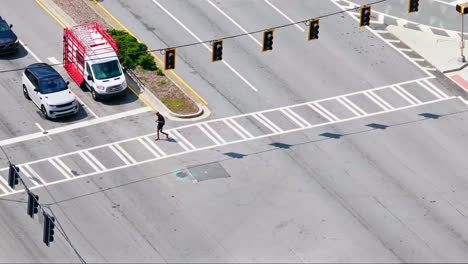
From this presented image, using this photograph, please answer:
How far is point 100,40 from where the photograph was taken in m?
59.5

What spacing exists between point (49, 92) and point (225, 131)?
9.84 m

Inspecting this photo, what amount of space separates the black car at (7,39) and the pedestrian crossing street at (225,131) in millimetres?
11133

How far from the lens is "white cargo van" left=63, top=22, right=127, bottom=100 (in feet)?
190

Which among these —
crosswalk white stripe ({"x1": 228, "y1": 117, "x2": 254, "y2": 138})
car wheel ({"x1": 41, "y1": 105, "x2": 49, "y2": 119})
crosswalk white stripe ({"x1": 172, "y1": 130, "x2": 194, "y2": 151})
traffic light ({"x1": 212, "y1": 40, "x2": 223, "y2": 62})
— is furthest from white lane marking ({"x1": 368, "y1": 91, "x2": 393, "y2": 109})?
car wheel ({"x1": 41, "y1": 105, "x2": 49, "y2": 119})

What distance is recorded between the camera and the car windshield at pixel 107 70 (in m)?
57.9

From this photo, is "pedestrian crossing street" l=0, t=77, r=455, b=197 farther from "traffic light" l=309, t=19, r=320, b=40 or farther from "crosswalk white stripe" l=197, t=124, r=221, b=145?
"traffic light" l=309, t=19, r=320, b=40

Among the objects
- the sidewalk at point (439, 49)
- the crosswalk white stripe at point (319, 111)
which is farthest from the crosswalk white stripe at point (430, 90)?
the crosswalk white stripe at point (319, 111)

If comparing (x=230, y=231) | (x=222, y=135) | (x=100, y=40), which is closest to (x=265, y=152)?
(x=222, y=135)

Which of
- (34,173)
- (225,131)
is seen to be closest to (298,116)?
(225,131)

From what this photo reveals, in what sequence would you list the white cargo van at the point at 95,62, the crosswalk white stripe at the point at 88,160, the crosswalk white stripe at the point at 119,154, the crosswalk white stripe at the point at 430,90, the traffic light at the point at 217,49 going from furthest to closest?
the crosswalk white stripe at the point at 430,90
the white cargo van at the point at 95,62
the traffic light at the point at 217,49
the crosswalk white stripe at the point at 119,154
the crosswalk white stripe at the point at 88,160

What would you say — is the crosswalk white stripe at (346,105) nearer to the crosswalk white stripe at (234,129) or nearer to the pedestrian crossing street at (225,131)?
the pedestrian crossing street at (225,131)

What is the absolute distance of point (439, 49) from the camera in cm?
6500

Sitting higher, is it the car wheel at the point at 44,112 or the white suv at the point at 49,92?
the white suv at the point at 49,92

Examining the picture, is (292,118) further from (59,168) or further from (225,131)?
(59,168)
